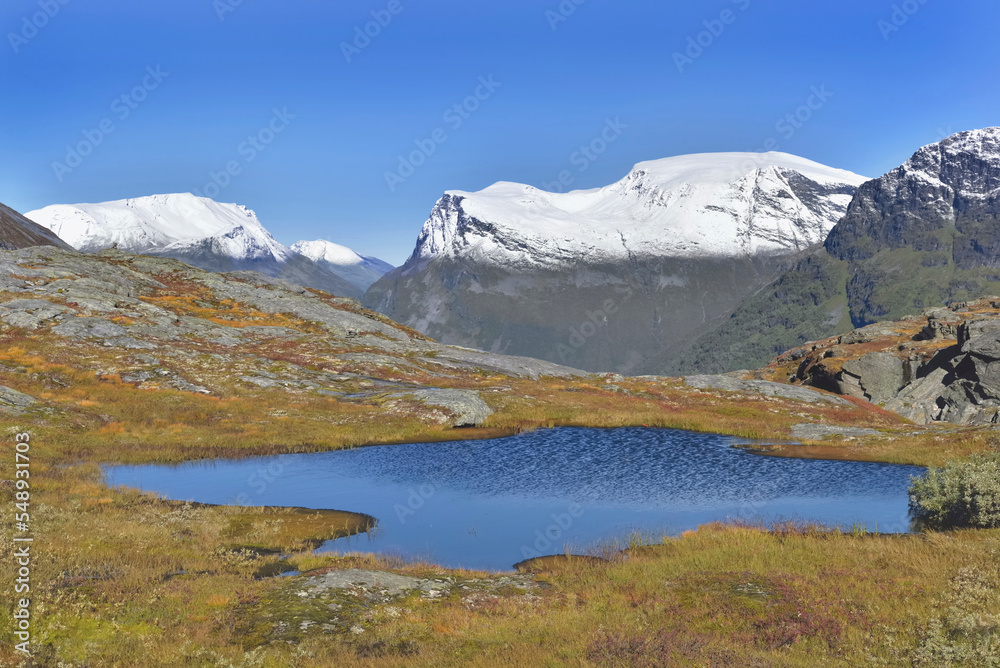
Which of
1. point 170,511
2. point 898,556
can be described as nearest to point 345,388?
point 170,511

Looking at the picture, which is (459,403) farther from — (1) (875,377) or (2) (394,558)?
(1) (875,377)

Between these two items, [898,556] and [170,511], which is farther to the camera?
[170,511]

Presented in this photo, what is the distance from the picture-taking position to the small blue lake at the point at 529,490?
107 ft

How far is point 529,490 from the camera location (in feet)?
144

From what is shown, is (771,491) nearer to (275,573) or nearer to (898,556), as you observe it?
(898,556)

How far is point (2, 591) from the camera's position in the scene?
17234 millimetres

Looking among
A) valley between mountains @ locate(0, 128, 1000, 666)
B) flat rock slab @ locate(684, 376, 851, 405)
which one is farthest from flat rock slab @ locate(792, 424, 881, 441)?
flat rock slab @ locate(684, 376, 851, 405)

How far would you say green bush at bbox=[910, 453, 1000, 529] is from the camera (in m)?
26.1

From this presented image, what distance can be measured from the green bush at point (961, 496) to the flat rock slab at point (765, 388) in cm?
6683

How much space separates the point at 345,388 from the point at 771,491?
174 feet

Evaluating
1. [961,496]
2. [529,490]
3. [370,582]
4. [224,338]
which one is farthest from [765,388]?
[370,582]

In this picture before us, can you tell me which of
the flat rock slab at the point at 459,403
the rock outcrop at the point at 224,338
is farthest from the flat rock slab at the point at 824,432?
the rock outcrop at the point at 224,338

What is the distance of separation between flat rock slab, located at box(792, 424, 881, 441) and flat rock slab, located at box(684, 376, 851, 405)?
27.3m

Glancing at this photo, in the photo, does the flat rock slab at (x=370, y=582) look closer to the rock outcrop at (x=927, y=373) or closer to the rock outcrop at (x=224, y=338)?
the rock outcrop at (x=224, y=338)
